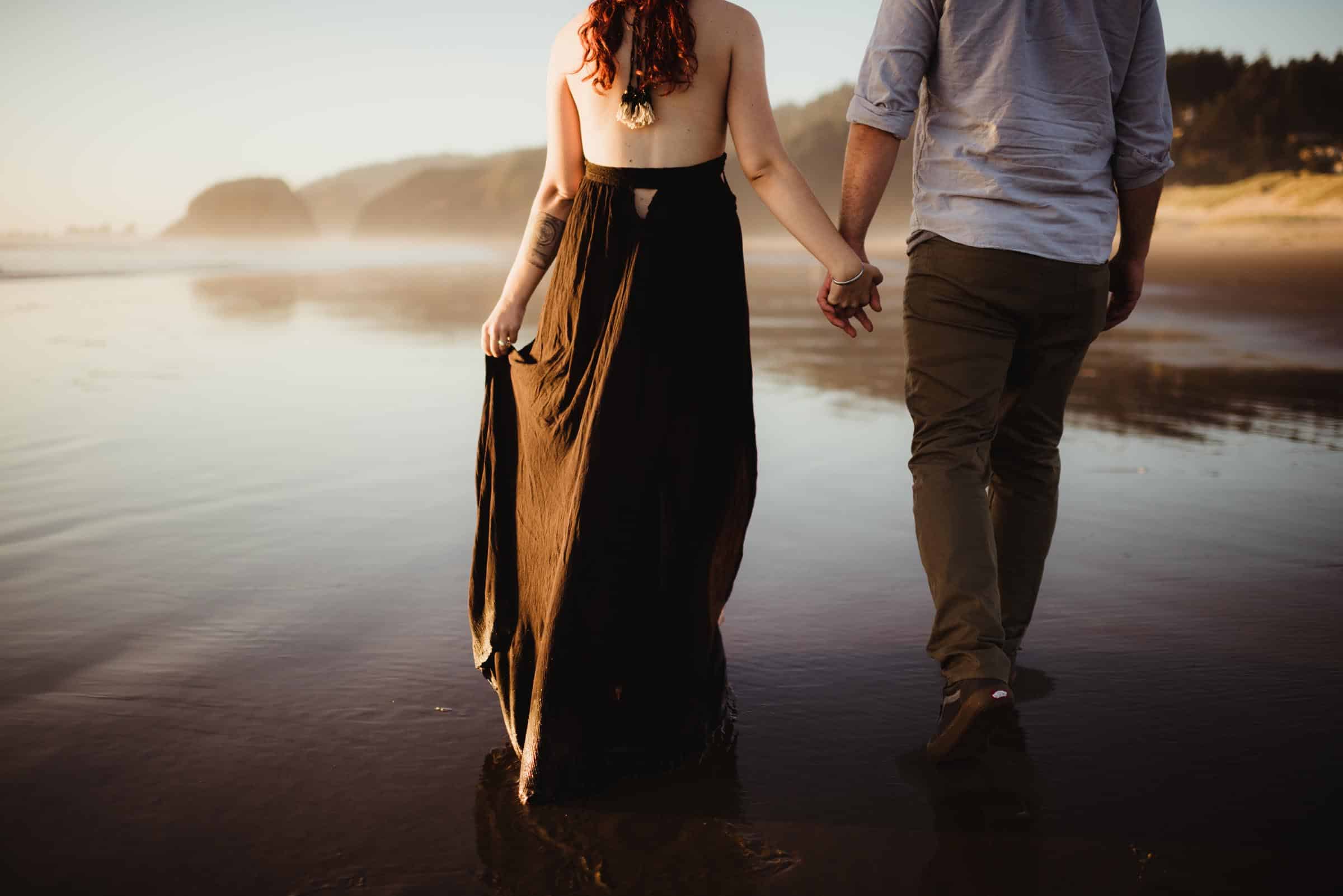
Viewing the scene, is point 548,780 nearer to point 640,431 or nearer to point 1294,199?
point 640,431

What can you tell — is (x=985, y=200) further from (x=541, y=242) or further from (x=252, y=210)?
(x=252, y=210)

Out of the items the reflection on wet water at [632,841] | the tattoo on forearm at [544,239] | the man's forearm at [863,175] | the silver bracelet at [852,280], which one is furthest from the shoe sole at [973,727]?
the tattoo on forearm at [544,239]

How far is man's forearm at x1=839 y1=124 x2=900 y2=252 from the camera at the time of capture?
8.95 ft

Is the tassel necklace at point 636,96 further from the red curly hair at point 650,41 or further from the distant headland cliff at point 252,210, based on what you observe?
the distant headland cliff at point 252,210

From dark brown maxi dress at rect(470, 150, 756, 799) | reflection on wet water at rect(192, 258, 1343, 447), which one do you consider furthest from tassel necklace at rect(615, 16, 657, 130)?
reflection on wet water at rect(192, 258, 1343, 447)

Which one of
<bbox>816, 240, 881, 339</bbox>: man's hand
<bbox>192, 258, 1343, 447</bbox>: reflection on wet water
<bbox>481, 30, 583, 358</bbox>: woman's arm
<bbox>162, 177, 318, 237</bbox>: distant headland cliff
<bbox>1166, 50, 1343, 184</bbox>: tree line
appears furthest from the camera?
<bbox>162, 177, 318, 237</bbox>: distant headland cliff

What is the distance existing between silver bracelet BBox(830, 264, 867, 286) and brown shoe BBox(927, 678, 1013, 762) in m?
0.96

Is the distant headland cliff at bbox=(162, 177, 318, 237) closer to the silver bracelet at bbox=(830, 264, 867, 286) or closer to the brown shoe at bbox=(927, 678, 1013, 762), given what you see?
the silver bracelet at bbox=(830, 264, 867, 286)

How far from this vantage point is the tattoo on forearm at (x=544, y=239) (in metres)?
2.78

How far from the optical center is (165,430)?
6449 mm

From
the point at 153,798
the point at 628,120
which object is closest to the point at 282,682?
the point at 153,798

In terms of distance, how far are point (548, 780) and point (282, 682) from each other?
3.09 feet

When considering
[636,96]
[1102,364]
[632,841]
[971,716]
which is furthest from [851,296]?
[1102,364]

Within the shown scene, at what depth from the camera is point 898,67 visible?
2.68 m
